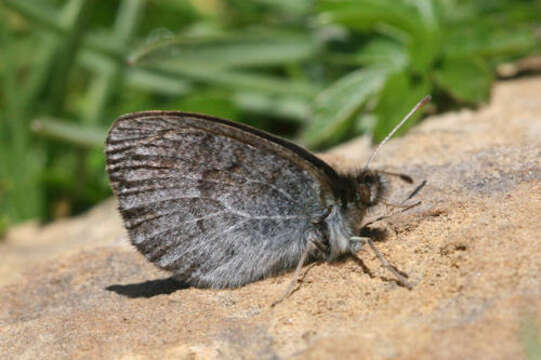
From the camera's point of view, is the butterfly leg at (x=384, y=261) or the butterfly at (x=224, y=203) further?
the butterfly at (x=224, y=203)

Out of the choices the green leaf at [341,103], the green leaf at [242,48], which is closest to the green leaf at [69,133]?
the green leaf at [242,48]

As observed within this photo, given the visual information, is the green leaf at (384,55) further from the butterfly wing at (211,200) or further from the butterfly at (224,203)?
the butterfly wing at (211,200)

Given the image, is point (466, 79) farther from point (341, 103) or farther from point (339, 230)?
point (339, 230)

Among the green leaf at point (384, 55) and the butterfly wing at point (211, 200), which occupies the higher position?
the green leaf at point (384, 55)

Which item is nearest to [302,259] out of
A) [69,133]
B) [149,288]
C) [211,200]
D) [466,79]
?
[211,200]

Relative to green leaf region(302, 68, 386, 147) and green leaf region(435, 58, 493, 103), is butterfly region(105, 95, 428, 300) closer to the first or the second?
green leaf region(302, 68, 386, 147)

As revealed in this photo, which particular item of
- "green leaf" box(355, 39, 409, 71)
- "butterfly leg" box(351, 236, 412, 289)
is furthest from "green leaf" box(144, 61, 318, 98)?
"butterfly leg" box(351, 236, 412, 289)
